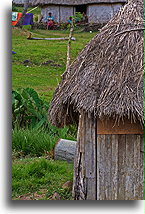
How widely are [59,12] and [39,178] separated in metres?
1.01

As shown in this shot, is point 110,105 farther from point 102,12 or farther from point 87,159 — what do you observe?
point 102,12

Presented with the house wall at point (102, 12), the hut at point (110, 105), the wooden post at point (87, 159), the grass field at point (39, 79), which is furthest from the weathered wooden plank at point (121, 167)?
the house wall at point (102, 12)

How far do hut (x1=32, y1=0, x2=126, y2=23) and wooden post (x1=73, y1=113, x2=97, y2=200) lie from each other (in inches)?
24.8

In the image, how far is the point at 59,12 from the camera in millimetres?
2926

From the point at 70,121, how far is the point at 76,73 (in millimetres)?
373

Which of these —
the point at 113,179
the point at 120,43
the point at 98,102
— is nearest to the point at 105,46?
the point at 120,43

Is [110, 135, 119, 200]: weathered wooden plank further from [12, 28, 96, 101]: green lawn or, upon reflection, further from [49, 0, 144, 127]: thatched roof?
[12, 28, 96, 101]: green lawn

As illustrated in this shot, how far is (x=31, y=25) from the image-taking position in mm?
2830

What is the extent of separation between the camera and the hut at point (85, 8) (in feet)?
9.39

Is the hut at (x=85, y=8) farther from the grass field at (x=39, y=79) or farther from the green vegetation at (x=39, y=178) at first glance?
the green vegetation at (x=39, y=178)

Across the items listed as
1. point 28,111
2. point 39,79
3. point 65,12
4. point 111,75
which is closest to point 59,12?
point 65,12

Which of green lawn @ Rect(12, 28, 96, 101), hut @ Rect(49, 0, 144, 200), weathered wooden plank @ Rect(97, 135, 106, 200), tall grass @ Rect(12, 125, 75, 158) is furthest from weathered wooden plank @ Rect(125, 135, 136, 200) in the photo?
tall grass @ Rect(12, 125, 75, 158)

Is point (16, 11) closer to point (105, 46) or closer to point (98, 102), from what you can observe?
point (105, 46)

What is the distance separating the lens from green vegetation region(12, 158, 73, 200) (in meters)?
2.80
